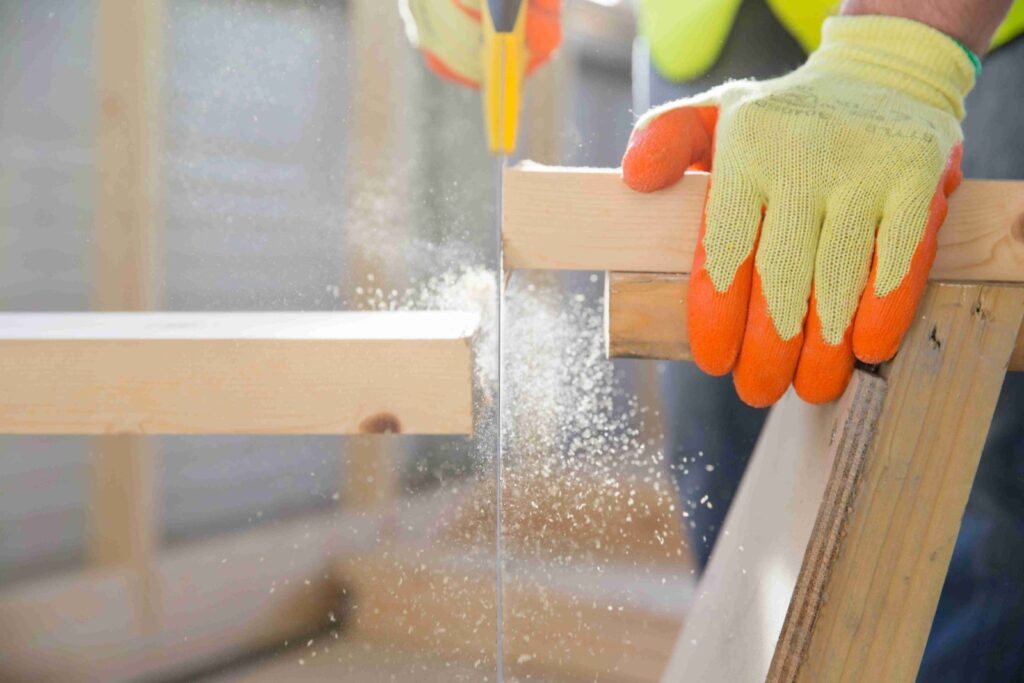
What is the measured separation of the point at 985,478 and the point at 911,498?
69 cm

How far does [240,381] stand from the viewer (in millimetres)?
546

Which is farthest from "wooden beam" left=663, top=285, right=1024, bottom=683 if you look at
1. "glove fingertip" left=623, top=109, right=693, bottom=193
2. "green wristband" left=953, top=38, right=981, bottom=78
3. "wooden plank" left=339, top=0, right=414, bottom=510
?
"wooden plank" left=339, top=0, right=414, bottom=510

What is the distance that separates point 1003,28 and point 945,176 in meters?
0.64

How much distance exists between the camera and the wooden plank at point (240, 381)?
52 cm

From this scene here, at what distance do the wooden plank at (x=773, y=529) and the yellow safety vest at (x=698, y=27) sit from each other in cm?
60

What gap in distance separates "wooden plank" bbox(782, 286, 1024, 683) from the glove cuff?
270 mm

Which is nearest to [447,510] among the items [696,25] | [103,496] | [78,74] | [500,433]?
[500,433]

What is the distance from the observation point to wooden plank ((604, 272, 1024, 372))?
56 cm

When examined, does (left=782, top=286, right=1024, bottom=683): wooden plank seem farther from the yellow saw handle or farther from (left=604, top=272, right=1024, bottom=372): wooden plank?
the yellow saw handle

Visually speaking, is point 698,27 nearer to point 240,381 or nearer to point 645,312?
point 645,312

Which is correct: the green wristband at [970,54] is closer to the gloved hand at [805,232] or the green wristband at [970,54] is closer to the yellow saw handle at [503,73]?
the gloved hand at [805,232]

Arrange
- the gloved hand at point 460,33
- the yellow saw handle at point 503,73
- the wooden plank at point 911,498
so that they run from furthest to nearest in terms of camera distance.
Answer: the gloved hand at point 460,33 → the yellow saw handle at point 503,73 → the wooden plank at point 911,498

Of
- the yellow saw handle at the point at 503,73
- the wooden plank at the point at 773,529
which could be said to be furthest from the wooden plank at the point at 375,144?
the wooden plank at the point at 773,529

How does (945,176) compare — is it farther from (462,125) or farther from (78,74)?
(78,74)
